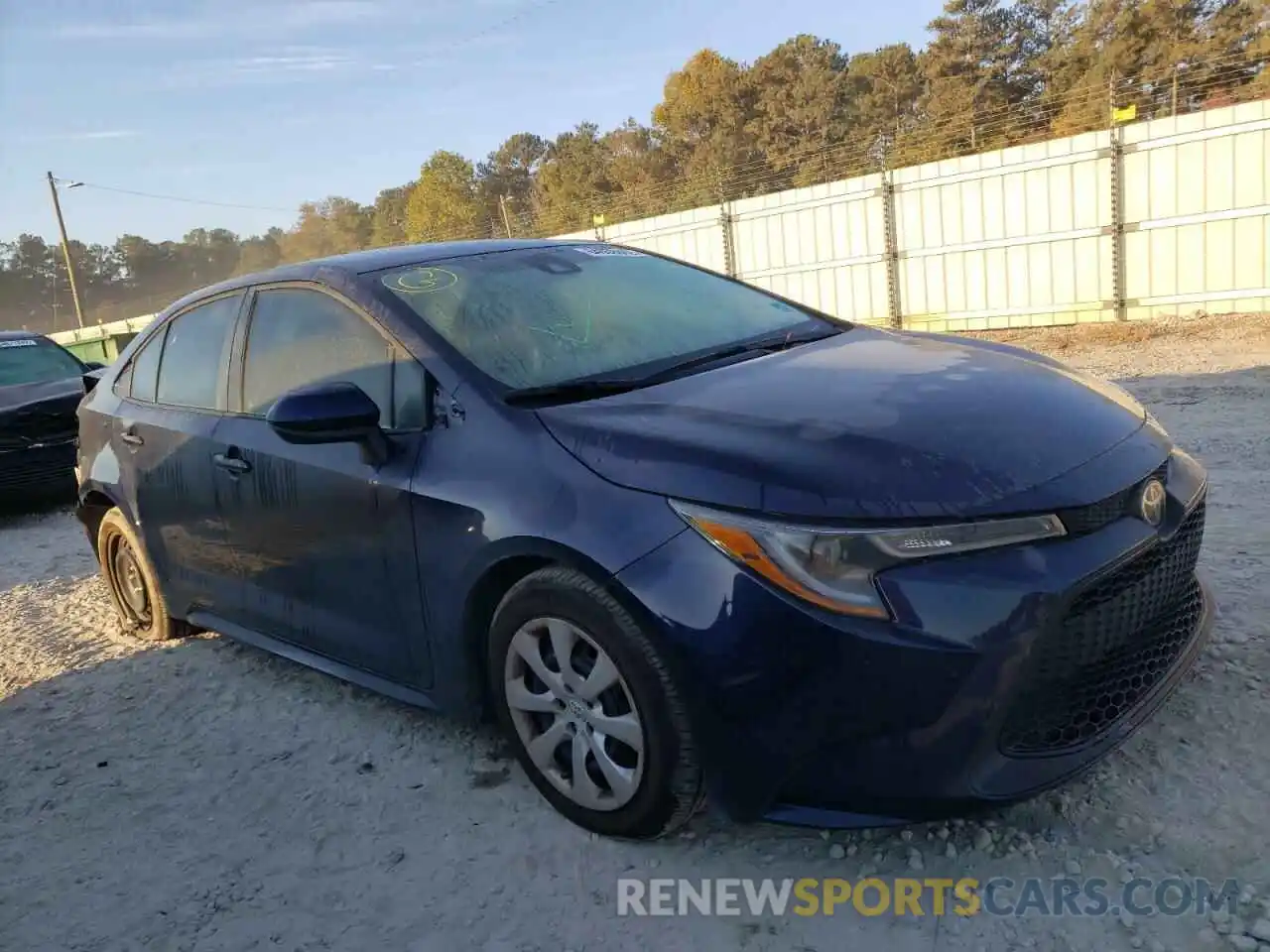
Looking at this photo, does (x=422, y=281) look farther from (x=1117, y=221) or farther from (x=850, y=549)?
(x=1117, y=221)

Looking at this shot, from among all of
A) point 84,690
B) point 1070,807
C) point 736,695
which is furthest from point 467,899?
point 84,690

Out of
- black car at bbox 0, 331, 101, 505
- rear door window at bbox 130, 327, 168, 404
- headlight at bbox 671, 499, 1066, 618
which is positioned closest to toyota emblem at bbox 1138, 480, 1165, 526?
headlight at bbox 671, 499, 1066, 618

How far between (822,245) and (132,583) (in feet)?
43.1

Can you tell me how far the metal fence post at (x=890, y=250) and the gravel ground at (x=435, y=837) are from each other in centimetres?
1138

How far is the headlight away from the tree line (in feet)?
43.6

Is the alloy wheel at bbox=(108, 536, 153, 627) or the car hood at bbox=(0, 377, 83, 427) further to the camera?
the car hood at bbox=(0, 377, 83, 427)

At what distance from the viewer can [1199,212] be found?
11797 millimetres

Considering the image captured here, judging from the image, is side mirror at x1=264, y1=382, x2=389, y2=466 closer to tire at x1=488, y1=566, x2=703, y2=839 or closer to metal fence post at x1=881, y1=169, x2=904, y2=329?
tire at x1=488, y1=566, x2=703, y2=839

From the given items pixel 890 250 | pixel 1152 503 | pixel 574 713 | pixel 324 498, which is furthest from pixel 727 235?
pixel 574 713

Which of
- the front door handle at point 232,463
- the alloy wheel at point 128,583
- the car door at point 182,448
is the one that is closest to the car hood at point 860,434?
the front door handle at point 232,463

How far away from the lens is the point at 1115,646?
85.0 inches

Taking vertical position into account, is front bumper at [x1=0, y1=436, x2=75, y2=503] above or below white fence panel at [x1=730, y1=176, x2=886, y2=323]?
below

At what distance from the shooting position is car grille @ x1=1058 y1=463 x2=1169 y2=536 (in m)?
2.10

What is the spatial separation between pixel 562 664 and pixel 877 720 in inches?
31.2
